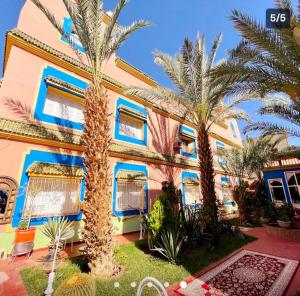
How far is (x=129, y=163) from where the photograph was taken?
428 inches

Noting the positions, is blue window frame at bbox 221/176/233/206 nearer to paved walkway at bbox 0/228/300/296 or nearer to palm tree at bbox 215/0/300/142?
paved walkway at bbox 0/228/300/296

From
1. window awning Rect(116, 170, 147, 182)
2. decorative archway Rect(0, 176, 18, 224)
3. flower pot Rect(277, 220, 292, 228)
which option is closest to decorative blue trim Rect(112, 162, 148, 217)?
window awning Rect(116, 170, 147, 182)

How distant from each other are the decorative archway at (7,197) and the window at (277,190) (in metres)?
18.8

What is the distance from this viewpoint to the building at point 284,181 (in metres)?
15.6

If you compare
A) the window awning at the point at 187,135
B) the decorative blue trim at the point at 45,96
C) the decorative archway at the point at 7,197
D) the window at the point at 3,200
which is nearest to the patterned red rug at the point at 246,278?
the decorative archway at the point at 7,197

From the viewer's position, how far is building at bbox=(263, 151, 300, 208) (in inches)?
615

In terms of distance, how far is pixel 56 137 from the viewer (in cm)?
789

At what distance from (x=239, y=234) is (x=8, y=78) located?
1214 cm

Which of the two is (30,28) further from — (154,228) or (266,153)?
(266,153)

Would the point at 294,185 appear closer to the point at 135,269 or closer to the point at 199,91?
the point at 199,91

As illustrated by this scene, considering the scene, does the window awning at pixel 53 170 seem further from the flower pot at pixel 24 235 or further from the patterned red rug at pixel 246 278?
the patterned red rug at pixel 246 278

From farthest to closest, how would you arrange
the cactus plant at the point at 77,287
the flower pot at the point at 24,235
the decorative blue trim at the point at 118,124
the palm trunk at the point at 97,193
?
1. the decorative blue trim at the point at 118,124
2. the flower pot at the point at 24,235
3. the palm trunk at the point at 97,193
4. the cactus plant at the point at 77,287

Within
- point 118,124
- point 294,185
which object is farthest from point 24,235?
point 294,185

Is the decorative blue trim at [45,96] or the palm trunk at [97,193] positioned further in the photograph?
the decorative blue trim at [45,96]
